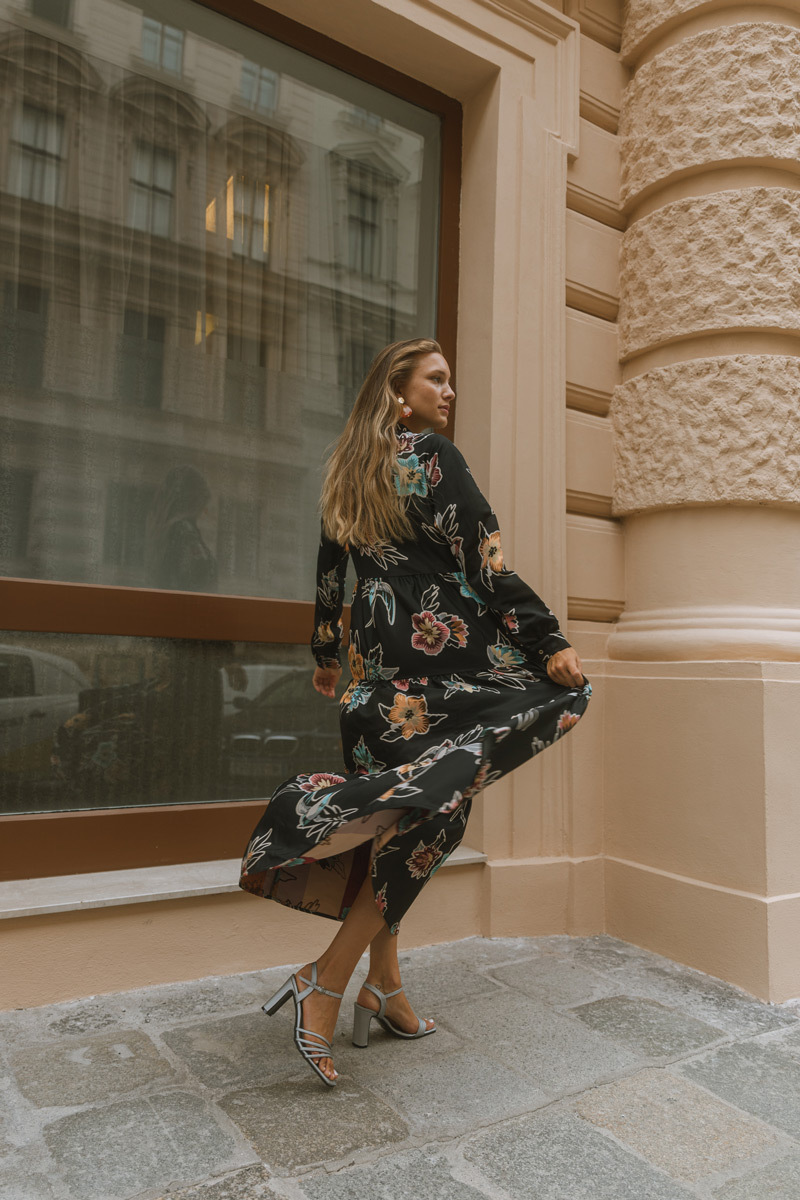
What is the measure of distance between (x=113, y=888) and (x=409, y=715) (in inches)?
51.0

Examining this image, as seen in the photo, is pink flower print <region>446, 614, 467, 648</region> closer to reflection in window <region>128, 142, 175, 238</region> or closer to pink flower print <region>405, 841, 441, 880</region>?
pink flower print <region>405, 841, 441, 880</region>

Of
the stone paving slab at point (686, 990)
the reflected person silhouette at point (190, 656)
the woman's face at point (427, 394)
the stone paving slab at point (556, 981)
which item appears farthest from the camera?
the reflected person silhouette at point (190, 656)

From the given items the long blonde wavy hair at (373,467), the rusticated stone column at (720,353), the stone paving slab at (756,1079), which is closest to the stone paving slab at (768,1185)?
the stone paving slab at (756,1079)

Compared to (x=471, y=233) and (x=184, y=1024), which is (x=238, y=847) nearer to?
(x=184, y=1024)

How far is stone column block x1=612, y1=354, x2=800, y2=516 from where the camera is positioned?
3.60 meters

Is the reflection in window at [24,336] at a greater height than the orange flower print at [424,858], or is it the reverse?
the reflection in window at [24,336]

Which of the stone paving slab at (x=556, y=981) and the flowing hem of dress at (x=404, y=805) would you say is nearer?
the flowing hem of dress at (x=404, y=805)

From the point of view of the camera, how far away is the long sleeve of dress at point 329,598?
9.68 ft

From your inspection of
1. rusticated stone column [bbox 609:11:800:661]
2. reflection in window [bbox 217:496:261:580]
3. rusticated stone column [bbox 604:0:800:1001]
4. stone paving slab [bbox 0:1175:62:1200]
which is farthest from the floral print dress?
rusticated stone column [bbox 609:11:800:661]

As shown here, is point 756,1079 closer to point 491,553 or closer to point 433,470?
point 491,553

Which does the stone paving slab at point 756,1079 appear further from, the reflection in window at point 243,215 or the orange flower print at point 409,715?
the reflection in window at point 243,215

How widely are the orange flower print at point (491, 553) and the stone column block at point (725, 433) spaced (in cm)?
160

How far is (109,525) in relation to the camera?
3.40 m

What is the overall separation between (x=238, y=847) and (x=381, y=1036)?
102 centimetres
